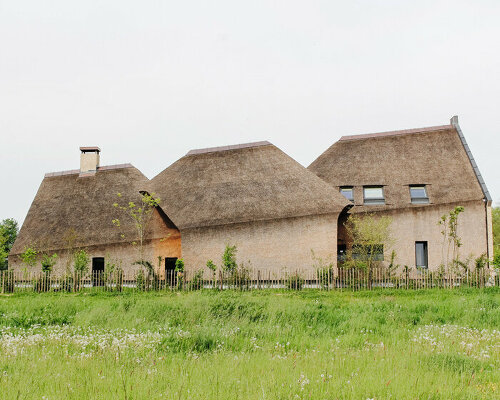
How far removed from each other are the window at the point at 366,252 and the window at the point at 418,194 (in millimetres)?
3217

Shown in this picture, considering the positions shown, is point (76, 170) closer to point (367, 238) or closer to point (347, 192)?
point (347, 192)

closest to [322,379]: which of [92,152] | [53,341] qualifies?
[53,341]

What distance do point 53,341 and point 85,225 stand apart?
1886cm

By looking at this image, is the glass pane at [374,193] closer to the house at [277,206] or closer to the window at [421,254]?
the house at [277,206]

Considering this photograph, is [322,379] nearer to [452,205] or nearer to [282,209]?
[282,209]

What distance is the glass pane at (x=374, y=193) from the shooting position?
81.9ft

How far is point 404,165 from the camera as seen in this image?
25.9 metres

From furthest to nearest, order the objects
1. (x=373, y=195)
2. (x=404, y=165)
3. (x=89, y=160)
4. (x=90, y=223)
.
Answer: (x=89, y=160) < (x=90, y=223) < (x=404, y=165) < (x=373, y=195)

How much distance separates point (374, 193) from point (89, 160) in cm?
1669

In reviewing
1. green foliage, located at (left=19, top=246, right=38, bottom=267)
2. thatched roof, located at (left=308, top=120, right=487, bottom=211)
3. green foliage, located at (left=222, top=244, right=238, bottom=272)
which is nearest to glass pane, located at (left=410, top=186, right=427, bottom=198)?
thatched roof, located at (left=308, top=120, right=487, bottom=211)

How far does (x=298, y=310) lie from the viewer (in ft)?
38.1

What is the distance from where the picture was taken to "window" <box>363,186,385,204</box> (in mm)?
24750

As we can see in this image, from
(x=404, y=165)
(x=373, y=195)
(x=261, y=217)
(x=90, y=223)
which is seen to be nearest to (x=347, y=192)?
(x=373, y=195)

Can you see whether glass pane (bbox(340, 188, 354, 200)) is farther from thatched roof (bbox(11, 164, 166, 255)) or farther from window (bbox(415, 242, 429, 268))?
thatched roof (bbox(11, 164, 166, 255))
